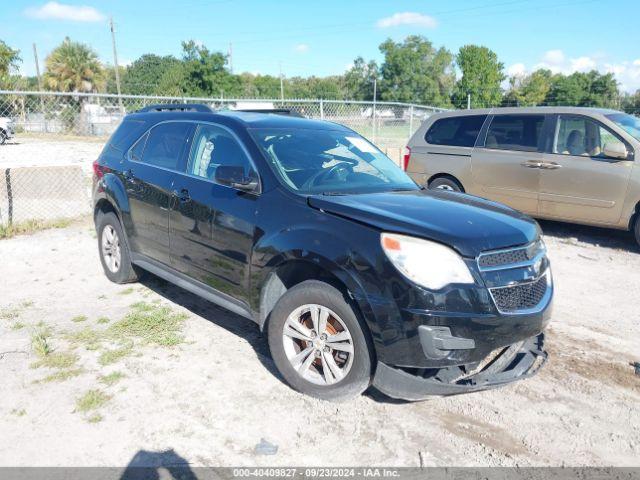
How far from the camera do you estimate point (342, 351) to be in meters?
3.30

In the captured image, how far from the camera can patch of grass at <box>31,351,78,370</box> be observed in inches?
154

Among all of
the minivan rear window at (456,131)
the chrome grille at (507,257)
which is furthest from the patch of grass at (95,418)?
the minivan rear window at (456,131)

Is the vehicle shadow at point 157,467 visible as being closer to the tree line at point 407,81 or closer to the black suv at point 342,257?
the black suv at point 342,257

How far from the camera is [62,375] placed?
3760mm

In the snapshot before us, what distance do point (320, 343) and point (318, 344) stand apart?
0.02 m

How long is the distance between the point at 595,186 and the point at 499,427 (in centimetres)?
527

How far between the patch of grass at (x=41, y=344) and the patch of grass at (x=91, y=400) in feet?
2.57

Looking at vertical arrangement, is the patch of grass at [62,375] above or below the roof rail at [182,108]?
below

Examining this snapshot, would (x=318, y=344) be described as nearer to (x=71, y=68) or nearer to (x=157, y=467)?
(x=157, y=467)

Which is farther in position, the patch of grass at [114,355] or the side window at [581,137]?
the side window at [581,137]

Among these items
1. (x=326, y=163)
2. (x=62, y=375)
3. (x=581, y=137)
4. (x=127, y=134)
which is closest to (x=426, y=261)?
(x=326, y=163)

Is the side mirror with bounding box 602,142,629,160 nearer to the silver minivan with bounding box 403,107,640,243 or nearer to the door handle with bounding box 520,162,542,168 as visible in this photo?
the silver minivan with bounding box 403,107,640,243

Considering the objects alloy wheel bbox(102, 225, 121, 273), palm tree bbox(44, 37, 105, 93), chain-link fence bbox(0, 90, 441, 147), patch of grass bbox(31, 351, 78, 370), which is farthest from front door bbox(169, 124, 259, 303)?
palm tree bbox(44, 37, 105, 93)

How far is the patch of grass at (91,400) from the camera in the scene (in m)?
3.36
